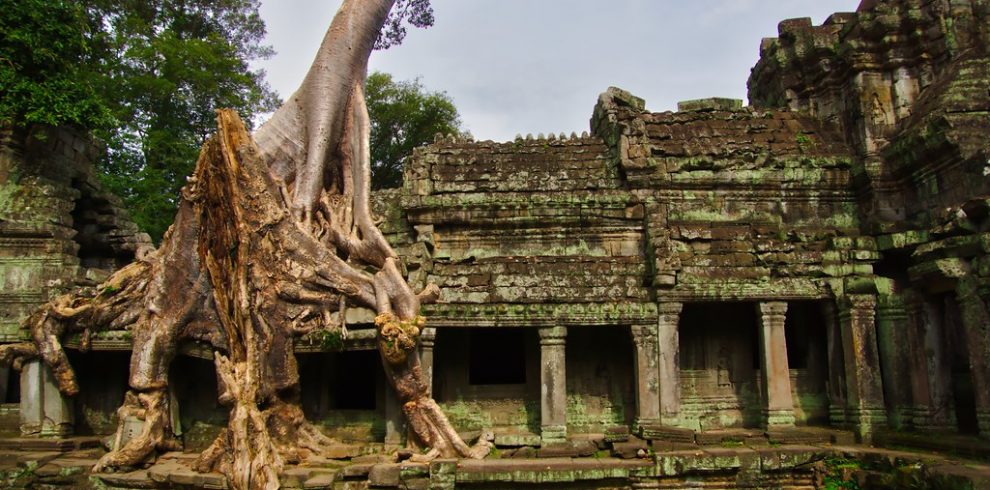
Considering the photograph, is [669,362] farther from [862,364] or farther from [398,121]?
[398,121]

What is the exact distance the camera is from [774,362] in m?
9.62

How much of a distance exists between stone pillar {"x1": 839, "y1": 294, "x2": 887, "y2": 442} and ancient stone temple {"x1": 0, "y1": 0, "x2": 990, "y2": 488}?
0.03m

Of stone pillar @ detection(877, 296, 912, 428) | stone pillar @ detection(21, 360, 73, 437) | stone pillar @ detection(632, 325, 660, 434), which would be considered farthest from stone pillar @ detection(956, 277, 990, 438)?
stone pillar @ detection(21, 360, 73, 437)

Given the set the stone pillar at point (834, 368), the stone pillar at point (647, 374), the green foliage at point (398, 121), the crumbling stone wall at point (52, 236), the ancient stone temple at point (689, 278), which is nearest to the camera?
the ancient stone temple at point (689, 278)

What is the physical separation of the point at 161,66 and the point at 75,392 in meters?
11.3

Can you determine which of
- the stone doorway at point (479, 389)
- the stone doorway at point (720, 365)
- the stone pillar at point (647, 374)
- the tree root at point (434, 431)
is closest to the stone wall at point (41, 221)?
the stone doorway at point (479, 389)

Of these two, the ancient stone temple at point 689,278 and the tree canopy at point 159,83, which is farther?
the tree canopy at point 159,83

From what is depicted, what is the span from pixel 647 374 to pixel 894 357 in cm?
350

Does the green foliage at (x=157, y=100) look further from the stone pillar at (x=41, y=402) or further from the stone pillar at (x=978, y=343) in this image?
the stone pillar at (x=978, y=343)

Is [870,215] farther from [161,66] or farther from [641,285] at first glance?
[161,66]

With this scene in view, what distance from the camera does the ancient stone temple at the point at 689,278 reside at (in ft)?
29.8

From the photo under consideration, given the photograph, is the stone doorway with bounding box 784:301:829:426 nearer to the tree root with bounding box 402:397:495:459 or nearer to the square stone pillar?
the square stone pillar

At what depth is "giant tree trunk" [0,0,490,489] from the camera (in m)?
8.20

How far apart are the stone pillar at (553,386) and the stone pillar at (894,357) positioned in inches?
179
